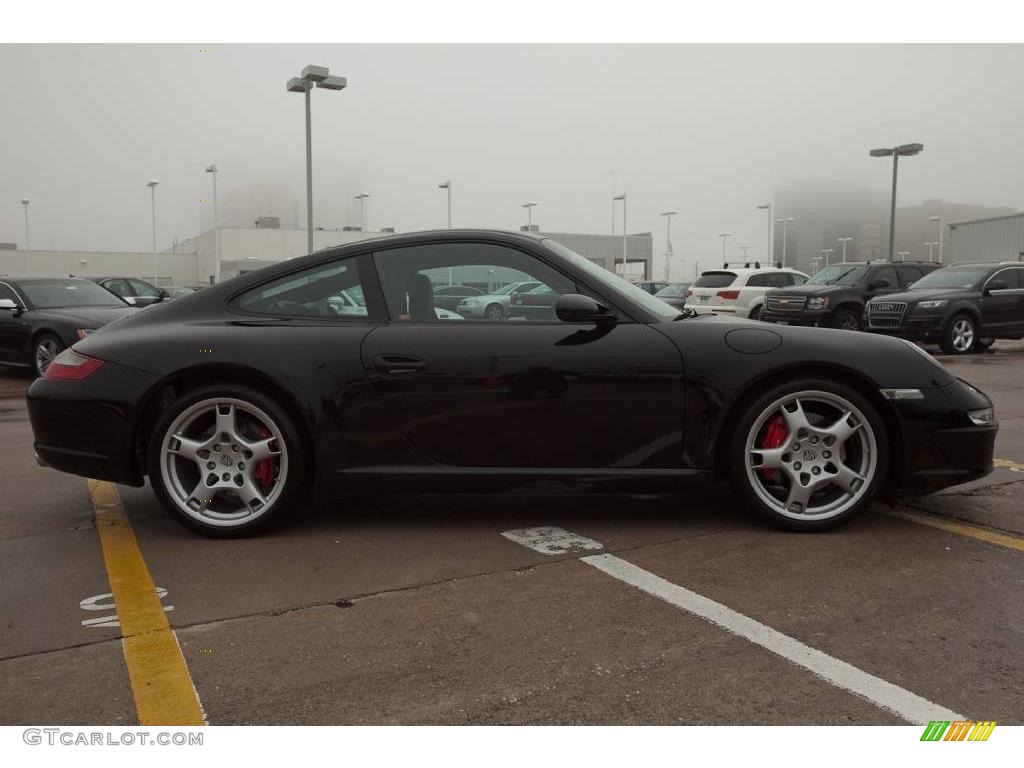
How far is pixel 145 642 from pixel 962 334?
14.8 m

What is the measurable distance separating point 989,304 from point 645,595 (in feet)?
46.5

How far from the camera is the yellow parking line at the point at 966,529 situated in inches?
150

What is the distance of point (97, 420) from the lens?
4012 mm

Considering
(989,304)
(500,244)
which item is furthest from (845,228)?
(500,244)

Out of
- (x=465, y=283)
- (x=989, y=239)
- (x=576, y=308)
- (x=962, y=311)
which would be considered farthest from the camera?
(x=989, y=239)

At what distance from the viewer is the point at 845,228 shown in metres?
113

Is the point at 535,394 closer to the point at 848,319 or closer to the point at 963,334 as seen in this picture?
the point at 963,334

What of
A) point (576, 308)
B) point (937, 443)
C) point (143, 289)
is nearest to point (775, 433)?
point (937, 443)

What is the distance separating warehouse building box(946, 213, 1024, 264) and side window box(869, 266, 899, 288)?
53.8ft

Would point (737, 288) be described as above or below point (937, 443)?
above

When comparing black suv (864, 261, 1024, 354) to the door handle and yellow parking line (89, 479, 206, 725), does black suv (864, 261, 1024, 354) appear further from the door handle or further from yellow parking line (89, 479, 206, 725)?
yellow parking line (89, 479, 206, 725)

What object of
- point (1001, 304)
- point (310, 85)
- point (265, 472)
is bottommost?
point (265, 472)

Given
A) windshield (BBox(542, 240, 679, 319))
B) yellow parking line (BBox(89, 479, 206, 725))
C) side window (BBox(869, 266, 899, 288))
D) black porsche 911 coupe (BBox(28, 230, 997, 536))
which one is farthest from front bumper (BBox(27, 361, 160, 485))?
side window (BBox(869, 266, 899, 288))

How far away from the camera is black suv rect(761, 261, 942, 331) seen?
674 inches
